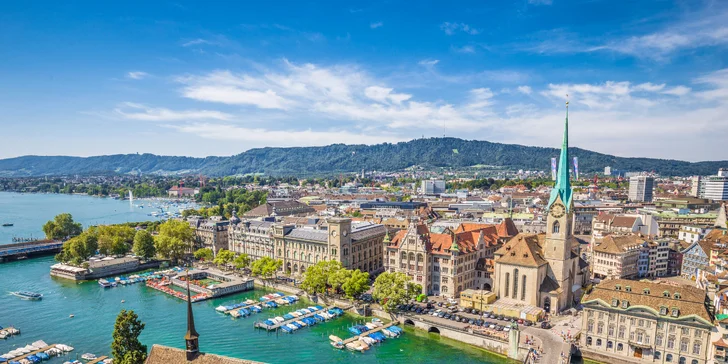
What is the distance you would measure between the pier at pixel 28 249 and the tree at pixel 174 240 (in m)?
34.5

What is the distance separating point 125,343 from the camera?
133 feet

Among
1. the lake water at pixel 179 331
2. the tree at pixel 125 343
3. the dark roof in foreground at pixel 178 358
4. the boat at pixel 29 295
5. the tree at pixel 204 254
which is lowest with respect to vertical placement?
the lake water at pixel 179 331

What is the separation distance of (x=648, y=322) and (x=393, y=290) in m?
33.1

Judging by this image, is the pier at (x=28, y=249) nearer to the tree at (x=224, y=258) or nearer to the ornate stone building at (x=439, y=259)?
the tree at (x=224, y=258)

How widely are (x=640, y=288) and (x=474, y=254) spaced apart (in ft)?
95.8

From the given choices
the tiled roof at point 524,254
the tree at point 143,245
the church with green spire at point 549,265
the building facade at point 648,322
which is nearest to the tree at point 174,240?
the tree at point 143,245

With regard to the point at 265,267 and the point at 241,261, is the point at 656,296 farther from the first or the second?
the point at 241,261

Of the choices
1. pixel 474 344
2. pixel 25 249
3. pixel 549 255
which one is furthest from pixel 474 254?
pixel 25 249

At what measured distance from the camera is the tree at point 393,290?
67.5 metres

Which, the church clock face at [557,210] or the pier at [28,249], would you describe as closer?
the church clock face at [557,210]

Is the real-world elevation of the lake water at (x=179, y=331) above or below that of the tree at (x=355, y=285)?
below

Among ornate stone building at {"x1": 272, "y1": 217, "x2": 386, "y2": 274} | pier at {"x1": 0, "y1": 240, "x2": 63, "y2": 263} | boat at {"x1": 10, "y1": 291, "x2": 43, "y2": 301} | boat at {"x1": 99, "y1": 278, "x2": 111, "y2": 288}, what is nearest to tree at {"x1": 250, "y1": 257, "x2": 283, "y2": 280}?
ornate stone building at {"x1": 272, "y1": 217, "x2": 386, "y2": 274}

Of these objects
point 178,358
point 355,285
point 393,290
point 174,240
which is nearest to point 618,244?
point 393,290

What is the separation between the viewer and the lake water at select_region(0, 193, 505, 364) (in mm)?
57094
